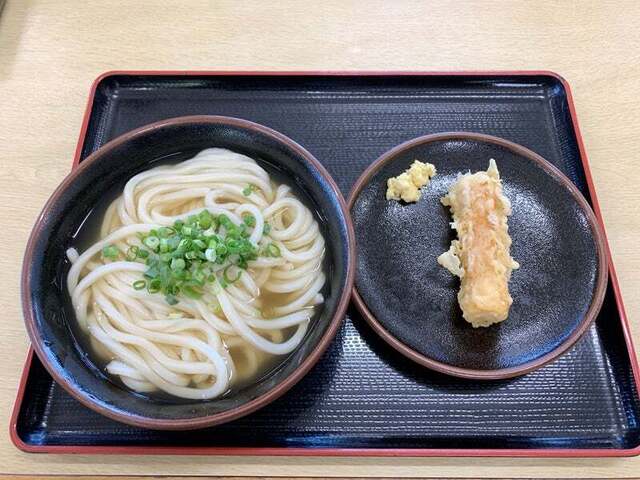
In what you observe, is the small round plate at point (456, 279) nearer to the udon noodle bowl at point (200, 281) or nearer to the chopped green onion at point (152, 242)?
the udon noodle bowl at point (200, 281)

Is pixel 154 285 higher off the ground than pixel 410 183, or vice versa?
pixel 410 183

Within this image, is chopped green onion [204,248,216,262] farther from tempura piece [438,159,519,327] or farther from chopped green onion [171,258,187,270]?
tempura piece [438,159,519,327]

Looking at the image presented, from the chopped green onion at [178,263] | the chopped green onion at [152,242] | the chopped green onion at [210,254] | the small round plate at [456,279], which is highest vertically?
the small round plate at [456,279]

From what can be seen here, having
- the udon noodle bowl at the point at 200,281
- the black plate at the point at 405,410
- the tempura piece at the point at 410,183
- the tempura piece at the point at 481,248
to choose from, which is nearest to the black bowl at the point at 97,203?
the udon noodle bowl at the point at 200,281

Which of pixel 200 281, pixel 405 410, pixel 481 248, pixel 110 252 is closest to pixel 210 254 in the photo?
pixel 200 281

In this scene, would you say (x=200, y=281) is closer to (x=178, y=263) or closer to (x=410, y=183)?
(x=178, y=263)

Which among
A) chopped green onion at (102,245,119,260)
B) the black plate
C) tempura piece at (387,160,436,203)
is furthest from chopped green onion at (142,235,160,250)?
tempura piece at (387,160,436,203)

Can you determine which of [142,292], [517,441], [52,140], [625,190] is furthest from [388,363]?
[52,140]
